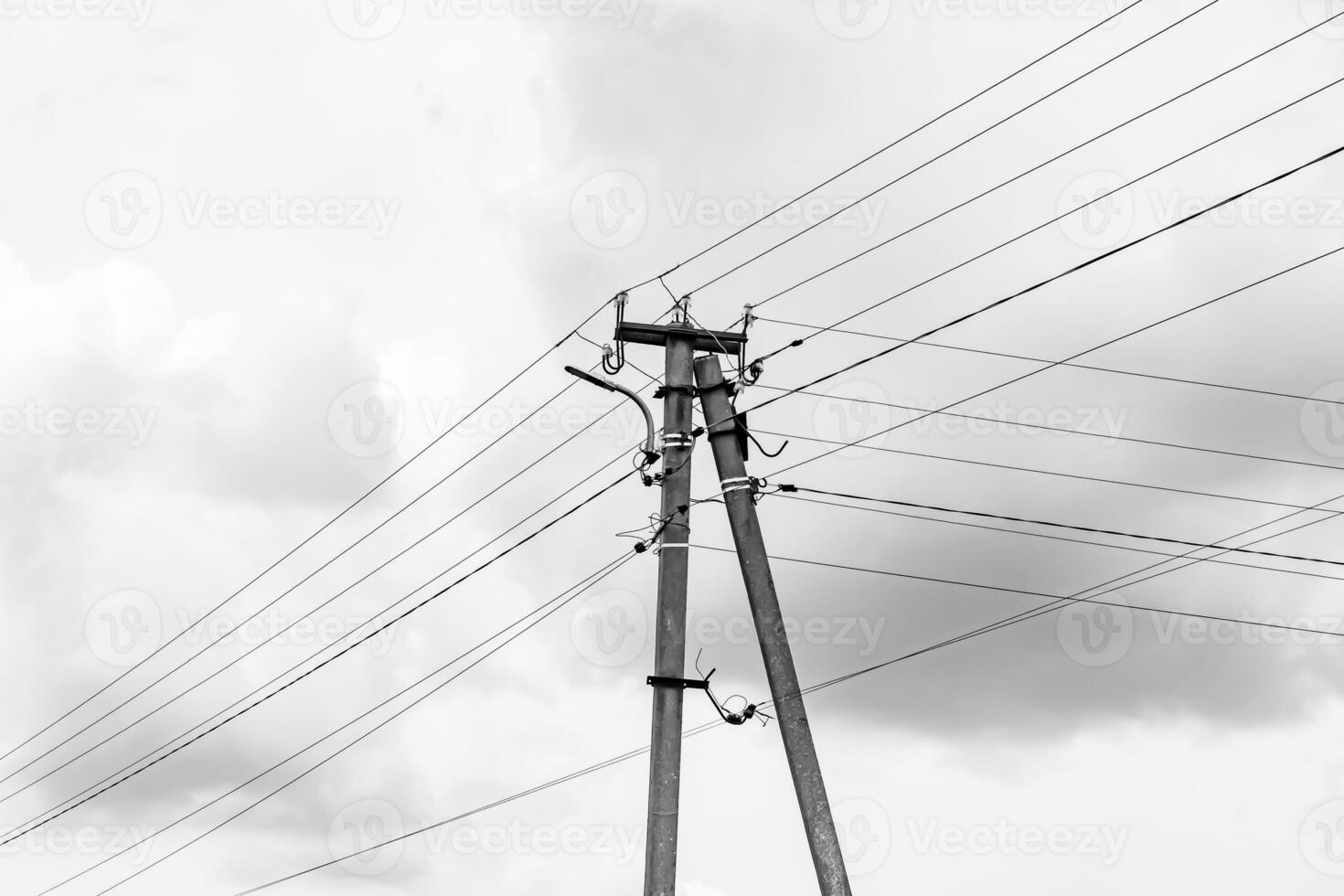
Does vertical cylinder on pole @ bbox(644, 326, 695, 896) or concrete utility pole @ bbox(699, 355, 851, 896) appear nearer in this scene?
concrete utility pole @ bbox(699, 355, 851, 896)

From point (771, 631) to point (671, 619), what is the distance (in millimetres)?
1159

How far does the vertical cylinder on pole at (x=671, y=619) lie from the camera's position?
45.4ft

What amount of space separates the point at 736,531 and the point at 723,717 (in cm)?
211

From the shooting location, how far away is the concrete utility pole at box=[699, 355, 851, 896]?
13.4 m

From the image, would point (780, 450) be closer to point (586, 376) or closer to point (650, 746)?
point (586, 376)

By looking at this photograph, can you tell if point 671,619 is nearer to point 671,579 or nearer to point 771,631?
point 671,579

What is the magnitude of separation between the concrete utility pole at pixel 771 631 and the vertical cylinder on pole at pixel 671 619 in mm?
300

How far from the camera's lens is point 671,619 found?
47.9 feet

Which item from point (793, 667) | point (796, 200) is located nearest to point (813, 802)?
point (793, 667)

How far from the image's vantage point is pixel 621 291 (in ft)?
53.1

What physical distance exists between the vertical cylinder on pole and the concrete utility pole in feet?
0.98

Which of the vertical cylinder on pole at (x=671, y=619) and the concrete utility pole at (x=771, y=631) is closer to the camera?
the concrete utility pole at (x=771, y=631)

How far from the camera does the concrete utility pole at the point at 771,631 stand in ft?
44.0

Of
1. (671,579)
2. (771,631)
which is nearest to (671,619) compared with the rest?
(671,579)
